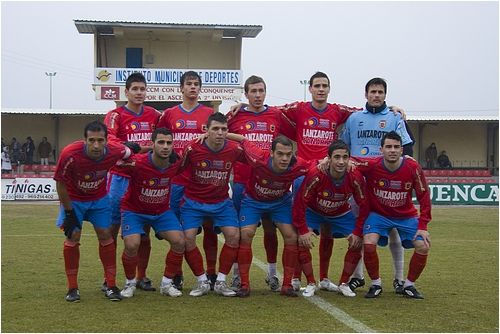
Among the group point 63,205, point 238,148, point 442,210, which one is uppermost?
point 238,148

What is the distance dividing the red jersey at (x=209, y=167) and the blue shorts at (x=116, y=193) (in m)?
0.67

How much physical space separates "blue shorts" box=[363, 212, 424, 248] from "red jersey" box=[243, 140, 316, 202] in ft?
2.53

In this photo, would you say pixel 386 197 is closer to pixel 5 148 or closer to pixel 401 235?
pixel 401 235

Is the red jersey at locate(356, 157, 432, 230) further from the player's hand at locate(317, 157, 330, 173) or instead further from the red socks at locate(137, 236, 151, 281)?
the red socks at locate(137, 236, 151, 281)

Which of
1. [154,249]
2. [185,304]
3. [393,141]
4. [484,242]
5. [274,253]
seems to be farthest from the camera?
[484,242]

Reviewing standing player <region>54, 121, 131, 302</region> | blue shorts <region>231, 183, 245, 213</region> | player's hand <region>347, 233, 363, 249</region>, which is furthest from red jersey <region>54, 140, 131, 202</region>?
player's hand <region>347, 233, 363, 249</region>

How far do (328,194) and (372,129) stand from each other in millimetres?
823

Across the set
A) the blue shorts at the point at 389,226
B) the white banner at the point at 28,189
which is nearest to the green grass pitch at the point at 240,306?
the blue shorts at the point at 389,226

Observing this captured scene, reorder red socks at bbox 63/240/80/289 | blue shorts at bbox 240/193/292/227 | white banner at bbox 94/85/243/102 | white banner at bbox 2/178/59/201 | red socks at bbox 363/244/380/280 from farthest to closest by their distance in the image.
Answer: white banner at bbox 94/85/243/102 → white banner at bbox 2/178/59/201 → blue shorts at bbox 240/193/292/227 → red socks at bbox 363/244/380/280 → red socks at bbox 63/240/80/289

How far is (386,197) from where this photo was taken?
6.36 meters

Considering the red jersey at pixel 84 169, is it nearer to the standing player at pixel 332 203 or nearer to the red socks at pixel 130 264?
the red socks at pixel 130 264

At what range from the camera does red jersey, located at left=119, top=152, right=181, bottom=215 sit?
6.15 meters

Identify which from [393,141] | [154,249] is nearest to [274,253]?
[393,141]

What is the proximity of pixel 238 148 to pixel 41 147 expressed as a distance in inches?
895
